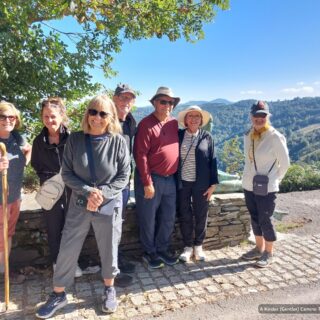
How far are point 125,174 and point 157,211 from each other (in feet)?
3.61

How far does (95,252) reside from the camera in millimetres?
4164

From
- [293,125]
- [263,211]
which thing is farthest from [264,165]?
[293,125]

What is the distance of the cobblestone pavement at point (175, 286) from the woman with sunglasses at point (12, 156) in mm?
595

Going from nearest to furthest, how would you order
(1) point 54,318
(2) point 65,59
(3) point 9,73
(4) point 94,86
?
1. (1) point 54,318
2. (3) point 9,73
3. (2) point 65,59
4. (4) point 94,86

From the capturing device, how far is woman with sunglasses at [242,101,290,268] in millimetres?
3889

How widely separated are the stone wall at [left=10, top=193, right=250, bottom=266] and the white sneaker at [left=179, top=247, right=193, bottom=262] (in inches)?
12.2

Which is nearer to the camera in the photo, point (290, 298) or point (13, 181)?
point (13, 181)

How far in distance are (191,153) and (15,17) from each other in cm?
258

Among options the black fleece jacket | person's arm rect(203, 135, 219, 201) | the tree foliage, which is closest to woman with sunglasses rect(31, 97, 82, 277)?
the black fleece jacket

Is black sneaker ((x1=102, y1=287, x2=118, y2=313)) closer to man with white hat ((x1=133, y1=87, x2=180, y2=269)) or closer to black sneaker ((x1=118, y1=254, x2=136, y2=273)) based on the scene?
black sneaker ((x1=118, y1=254, x2=136, y2=273))

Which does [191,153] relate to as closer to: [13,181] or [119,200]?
[119,200]

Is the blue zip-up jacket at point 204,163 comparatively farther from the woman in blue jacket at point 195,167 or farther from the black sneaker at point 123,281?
the black sneaker at point 123,281

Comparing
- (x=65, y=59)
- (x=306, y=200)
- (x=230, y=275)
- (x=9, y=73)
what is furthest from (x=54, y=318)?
(x=306, y=200)

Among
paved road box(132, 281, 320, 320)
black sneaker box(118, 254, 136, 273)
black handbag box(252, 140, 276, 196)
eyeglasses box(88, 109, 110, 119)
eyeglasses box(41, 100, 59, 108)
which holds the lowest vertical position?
paved road box(132, 281, 320, 320)
